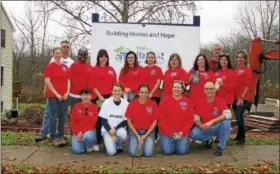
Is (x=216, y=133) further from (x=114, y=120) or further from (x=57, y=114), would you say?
(x=57, y=114)

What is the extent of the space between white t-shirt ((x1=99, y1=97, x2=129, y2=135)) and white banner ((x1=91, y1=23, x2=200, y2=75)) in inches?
105

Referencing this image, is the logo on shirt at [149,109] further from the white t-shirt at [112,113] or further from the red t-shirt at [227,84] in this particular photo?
the red t-shirt at [227,84]

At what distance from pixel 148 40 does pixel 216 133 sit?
3.46 metres

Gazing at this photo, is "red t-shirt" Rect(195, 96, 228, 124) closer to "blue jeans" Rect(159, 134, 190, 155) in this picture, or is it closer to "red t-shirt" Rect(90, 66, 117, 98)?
"blue jeans" Rect(159, 134, 190, 155)

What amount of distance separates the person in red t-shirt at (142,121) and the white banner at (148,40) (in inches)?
109

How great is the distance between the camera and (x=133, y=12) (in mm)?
24844

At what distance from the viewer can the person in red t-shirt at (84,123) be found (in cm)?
750

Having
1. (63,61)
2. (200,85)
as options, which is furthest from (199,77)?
(63,61)

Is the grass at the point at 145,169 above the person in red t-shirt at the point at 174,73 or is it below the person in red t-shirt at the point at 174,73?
below

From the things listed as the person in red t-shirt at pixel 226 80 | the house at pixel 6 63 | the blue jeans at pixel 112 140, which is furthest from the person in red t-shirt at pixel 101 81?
the house at pixel 6 63

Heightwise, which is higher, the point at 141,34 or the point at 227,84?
the point at 141,34

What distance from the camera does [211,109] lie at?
24.7 ft

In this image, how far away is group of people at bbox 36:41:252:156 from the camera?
7406mm

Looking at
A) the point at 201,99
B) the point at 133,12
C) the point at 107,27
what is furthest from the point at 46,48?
the point at 201,99
